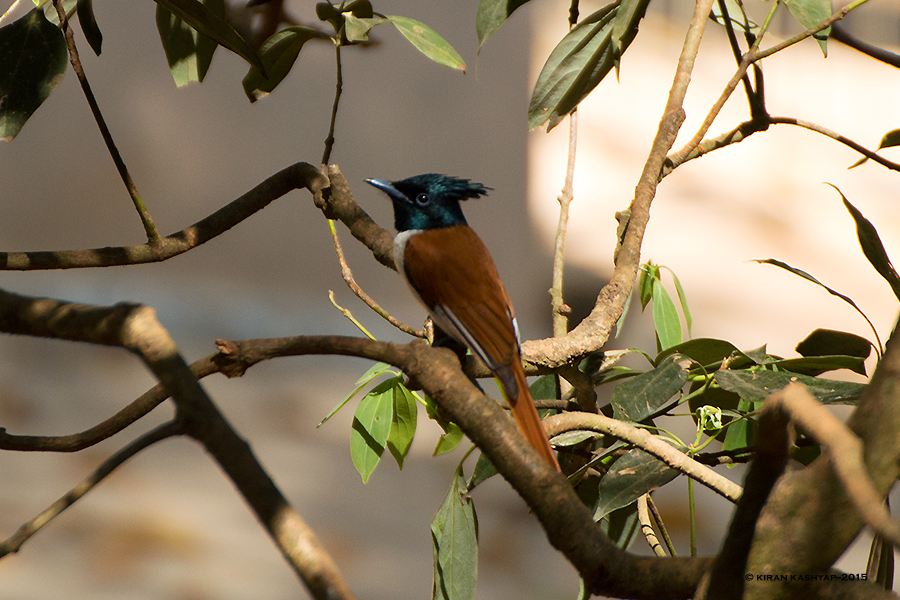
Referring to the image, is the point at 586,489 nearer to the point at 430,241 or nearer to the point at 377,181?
the point at 430,241

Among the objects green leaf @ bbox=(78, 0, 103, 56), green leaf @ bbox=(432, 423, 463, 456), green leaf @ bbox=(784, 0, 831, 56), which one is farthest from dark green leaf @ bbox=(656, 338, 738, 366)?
green leaf @ bbox=(78, 0, 103, 56)

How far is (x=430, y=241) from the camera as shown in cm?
103

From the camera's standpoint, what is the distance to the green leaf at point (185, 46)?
1.00 metres

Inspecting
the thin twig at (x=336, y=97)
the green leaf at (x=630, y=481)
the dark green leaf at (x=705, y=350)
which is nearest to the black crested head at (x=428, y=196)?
the thin twig at (x=336, y=97)

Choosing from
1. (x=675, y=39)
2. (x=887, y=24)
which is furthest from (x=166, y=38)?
(x=887, y=24)

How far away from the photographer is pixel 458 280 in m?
1.00

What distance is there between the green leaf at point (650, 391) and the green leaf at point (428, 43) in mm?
470

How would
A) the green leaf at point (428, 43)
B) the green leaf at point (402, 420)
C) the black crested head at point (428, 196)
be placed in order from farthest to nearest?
the black crested head at point (428, 196) < the green leaf at point (402, 420) < the green leaf at point (428, 43)

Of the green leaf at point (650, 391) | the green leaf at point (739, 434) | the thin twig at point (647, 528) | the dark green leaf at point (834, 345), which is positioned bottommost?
the thin twig at point (647, 528)

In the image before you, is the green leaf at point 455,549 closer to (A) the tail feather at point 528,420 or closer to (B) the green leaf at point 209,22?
(A) the tail feather at point 528,420

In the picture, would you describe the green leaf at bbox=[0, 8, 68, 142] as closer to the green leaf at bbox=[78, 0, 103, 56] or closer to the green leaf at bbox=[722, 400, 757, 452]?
the green leaf at bbox=[78, 0, 103, 56]

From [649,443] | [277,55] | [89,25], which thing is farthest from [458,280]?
[89,25]

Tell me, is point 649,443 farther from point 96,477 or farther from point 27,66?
point 27,66

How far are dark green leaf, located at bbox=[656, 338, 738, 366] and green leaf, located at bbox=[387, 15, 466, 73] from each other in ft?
1.57
